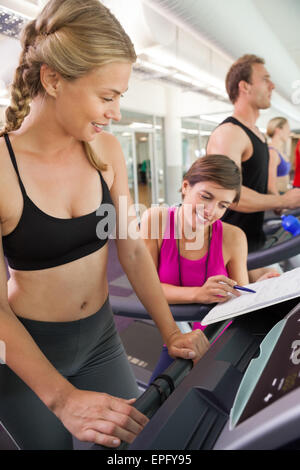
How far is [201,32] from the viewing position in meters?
3.05

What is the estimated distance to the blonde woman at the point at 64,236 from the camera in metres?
0.74

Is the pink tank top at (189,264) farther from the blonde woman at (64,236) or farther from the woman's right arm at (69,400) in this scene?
the woman's right arm at (69,400)

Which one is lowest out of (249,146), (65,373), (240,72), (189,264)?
(65,373)

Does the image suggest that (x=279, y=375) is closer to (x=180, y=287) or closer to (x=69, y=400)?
(x=69, y=400)

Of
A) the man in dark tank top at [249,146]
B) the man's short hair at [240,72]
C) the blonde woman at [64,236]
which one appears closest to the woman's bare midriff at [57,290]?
the blonde woman at [64,236]

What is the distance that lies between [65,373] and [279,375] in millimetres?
760

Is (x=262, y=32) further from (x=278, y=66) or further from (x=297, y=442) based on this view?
(x=297, y=442)

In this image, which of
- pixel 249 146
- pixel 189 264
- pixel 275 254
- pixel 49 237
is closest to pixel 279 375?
pixel 49 237

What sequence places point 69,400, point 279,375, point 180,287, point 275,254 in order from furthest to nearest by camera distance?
point 275,254
point 180,287
point 69,400
point 279,375

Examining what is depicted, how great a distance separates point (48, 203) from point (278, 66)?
4984 mm

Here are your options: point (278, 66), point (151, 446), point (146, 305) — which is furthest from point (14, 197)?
point (278, 66)

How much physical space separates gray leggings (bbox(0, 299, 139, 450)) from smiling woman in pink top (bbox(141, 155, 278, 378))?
44cm

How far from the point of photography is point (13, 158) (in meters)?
0.84

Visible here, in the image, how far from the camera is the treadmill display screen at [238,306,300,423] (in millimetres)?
358
